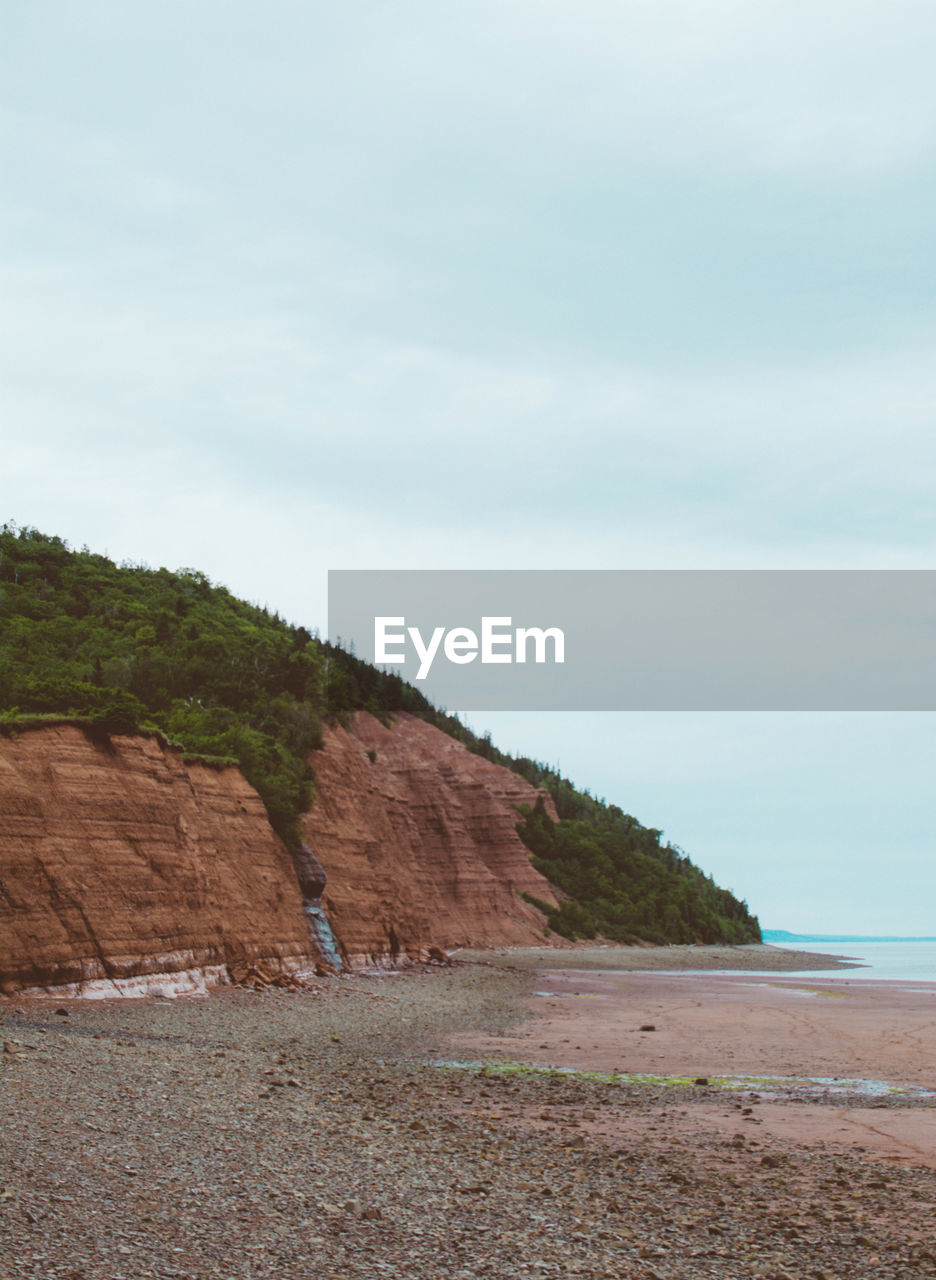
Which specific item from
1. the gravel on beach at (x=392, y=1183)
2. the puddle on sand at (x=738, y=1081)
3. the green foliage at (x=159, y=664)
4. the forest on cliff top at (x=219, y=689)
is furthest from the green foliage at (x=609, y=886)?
the gravel on beach at (x=392, y=1183)

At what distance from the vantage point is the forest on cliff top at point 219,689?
129 ft

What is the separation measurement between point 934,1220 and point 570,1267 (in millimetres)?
3739

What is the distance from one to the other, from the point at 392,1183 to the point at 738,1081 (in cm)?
986

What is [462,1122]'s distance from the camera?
44.1 ft

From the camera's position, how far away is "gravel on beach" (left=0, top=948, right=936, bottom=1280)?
7.89m

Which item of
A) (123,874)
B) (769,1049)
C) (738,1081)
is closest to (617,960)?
(769,1049)

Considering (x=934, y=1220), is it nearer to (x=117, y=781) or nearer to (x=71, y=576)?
(x=117, y=781)

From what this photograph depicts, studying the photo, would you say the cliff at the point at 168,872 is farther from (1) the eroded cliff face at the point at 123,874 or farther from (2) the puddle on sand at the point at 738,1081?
(2) the puddle on sand at the point at 738,1081

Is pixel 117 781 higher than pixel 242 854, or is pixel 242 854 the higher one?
pixel 117 781

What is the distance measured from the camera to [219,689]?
5359cm

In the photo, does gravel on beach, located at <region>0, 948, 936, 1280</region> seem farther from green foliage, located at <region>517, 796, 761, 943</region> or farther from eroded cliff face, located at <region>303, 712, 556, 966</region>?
green foliage, located at <region>517, 796, 761, 943</region>

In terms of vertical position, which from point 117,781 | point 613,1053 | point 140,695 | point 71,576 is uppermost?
point 71,576

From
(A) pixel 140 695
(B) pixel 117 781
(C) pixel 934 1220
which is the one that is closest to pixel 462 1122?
(C) pixel 934 1220

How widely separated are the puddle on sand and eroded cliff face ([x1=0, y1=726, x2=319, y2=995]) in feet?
32.0
